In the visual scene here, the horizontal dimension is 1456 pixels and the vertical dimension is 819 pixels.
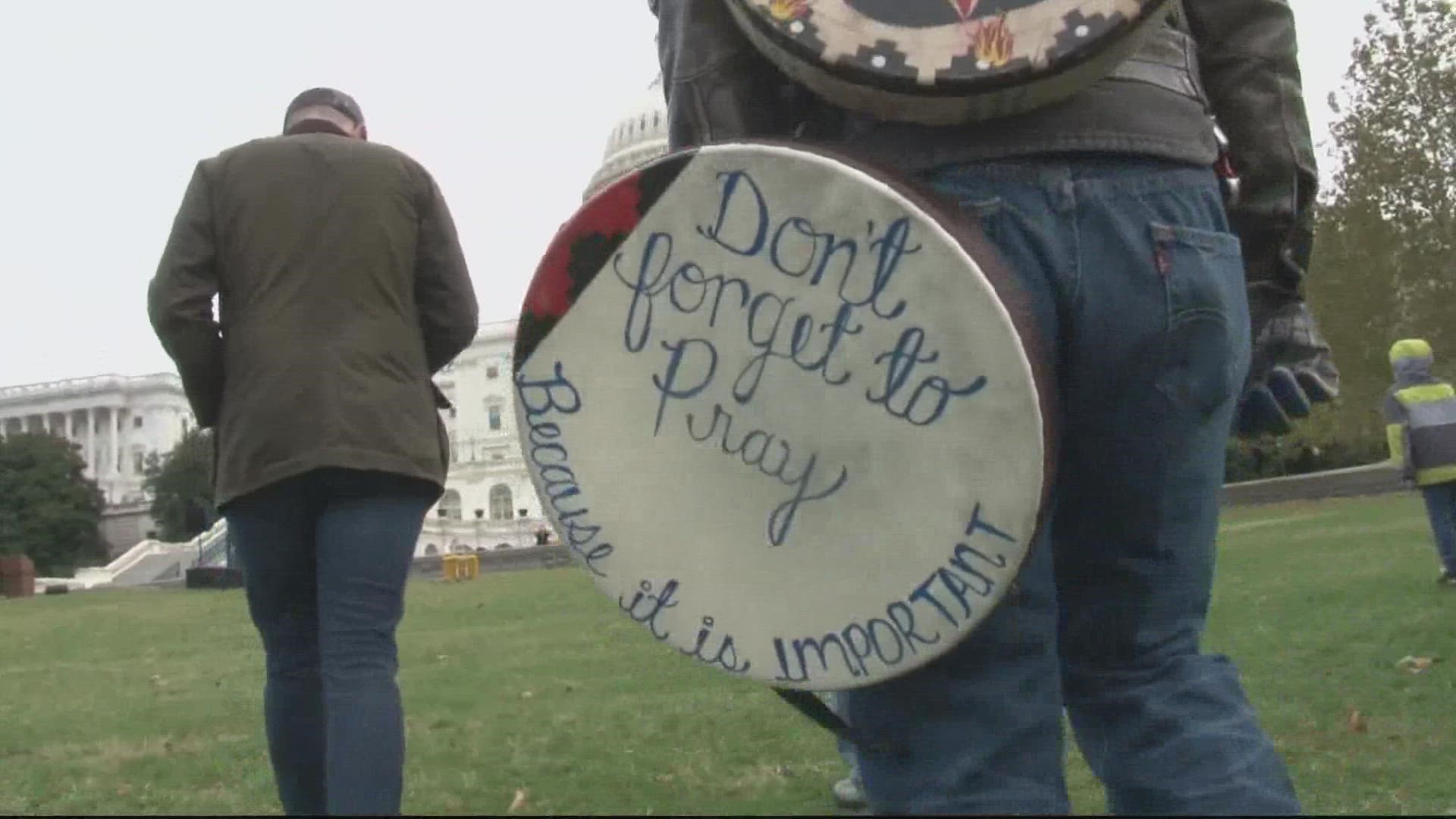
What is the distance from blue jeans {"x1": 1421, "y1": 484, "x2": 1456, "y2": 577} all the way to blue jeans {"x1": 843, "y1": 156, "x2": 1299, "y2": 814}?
8514mm

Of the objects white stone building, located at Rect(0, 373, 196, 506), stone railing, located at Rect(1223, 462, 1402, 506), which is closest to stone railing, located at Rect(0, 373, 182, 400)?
white stone building, located at Rect(0, 373, 196, 506)

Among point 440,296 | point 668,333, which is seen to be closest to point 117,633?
point 440,296

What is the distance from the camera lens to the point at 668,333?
192 centimetres

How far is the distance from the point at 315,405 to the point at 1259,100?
1783 millimetres

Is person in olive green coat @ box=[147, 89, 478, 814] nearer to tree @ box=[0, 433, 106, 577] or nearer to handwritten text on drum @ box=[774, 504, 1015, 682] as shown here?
handwritten text on drum @ box=[774, 504, 1015, 682]

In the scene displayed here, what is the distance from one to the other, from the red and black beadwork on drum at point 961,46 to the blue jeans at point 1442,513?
8.75 metres

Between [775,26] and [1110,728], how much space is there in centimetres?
90

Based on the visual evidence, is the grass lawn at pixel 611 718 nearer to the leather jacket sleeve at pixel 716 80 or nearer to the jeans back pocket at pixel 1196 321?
the leather jacket sleeve at pixel 716 80

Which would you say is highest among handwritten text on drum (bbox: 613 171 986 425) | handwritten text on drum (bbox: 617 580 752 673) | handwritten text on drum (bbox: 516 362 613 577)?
handwritten text on drum (bbox: 613 171 986 425)

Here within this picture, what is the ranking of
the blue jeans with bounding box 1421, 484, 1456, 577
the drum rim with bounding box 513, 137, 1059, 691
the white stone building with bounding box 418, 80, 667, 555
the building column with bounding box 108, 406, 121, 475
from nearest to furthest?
the drum rim with bounding box 513, 137, 1059, 691 < the blue jeans with bounding box 1421, 484, 1456, 577 < the white stone building with bounding box 418, 80, 667, 555 < the building column with bounding box 108, 406, 121, 475

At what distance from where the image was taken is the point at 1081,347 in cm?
187

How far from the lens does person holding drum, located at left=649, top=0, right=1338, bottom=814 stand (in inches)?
71.8

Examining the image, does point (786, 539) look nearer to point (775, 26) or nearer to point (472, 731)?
point (775, 26)

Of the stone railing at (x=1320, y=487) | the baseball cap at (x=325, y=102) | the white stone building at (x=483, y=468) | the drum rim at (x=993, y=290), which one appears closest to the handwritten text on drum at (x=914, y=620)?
the drum rim at (x=993, y=290)
